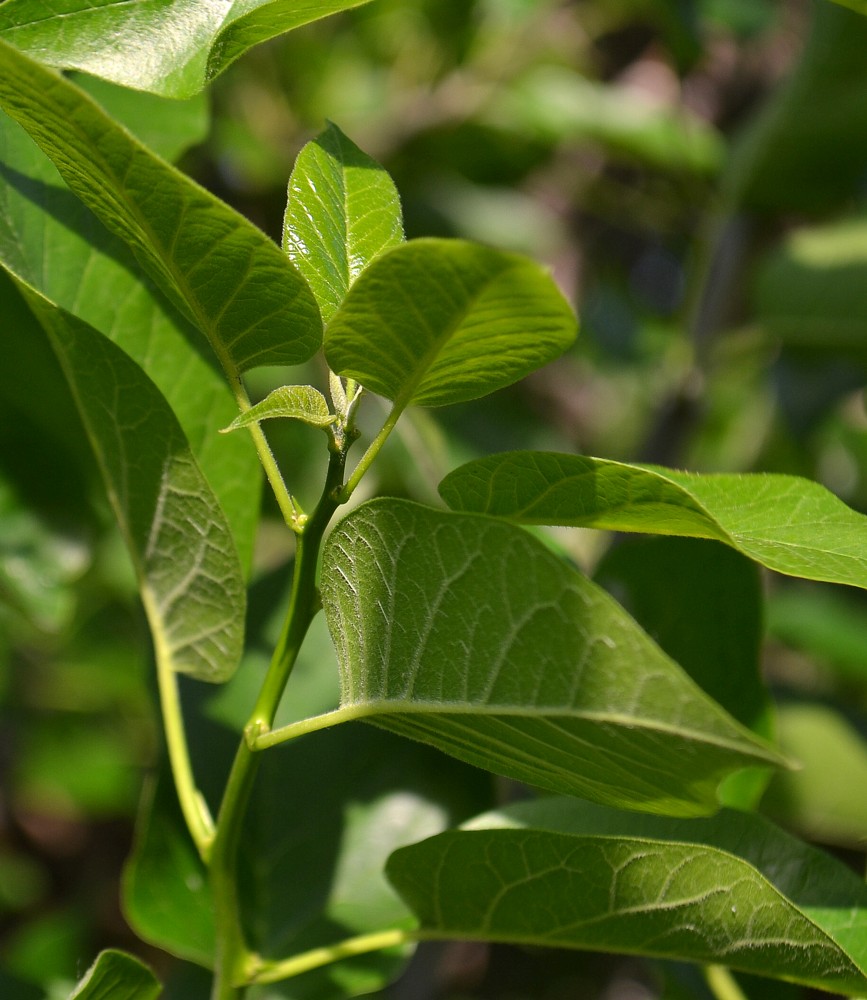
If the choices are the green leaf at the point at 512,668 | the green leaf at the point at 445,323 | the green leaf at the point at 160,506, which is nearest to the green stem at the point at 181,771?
the green leaf at the point at 160,506

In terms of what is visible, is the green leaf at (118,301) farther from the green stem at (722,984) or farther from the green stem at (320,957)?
the green stem at (722,984)

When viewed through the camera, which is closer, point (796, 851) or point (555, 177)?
point (796, 851)

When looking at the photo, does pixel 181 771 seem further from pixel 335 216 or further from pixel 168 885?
pixel 335 216

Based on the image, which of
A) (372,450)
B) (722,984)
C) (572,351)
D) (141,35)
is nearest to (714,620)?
(722,984)

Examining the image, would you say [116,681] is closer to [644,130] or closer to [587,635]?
[644,130]

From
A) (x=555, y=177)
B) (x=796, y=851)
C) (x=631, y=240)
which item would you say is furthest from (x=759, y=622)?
(x=631, y=240)

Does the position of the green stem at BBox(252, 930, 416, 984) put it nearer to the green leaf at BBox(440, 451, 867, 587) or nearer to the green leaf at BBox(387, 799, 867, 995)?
the green leaf at BBox(387, 799, 867, 995)

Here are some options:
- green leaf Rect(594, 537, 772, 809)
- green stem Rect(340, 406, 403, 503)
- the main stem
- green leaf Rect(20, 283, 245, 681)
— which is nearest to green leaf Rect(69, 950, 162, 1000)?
the main stem
